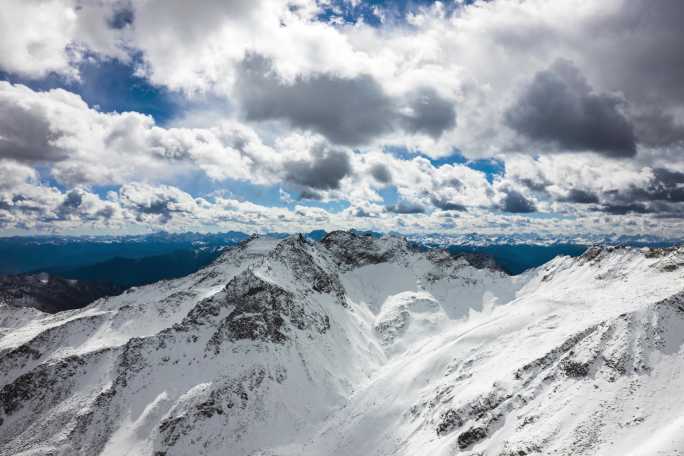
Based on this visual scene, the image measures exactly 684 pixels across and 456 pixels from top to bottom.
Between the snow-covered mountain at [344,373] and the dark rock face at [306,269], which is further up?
the dark rock face at [306,269]

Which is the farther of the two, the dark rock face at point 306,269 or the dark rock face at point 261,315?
the dark rock face at point 306,269

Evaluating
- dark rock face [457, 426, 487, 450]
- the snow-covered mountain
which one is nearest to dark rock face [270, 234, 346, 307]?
the snow-covered mountain

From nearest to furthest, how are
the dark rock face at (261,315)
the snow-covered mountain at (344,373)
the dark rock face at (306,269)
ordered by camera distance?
the snow-covered mountain at (344,373) < the dark rock face at (261,315) < the dark rock face at (306,269)

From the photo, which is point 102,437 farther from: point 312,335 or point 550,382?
point 550,382

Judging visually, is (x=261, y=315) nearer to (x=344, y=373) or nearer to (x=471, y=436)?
(x=344, y=373)

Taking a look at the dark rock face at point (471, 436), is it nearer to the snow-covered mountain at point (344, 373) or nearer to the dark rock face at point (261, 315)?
the snow-covered mountain at point (344, 373)

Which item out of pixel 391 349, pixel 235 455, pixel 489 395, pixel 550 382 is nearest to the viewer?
pixel 550 382

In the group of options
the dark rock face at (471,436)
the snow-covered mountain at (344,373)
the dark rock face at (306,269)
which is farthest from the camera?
the dark rock face at (306,269)

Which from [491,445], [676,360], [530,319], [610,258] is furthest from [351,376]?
[610,258]

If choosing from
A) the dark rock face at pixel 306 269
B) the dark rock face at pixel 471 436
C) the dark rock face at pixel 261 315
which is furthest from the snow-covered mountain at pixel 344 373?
the dark rock face at pixel 306 269
